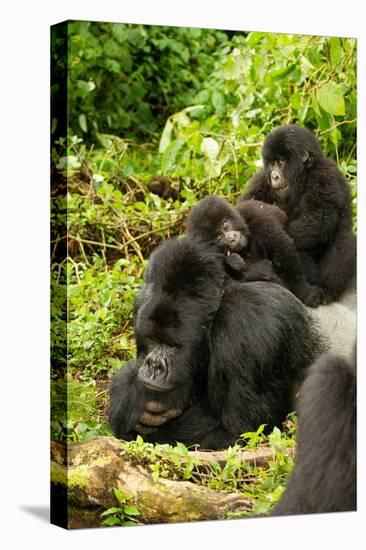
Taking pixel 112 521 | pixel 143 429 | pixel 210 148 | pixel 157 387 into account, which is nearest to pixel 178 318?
pixel 157 387

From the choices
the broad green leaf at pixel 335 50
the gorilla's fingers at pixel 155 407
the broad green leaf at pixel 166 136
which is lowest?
the gorilla's fingers at pixel 155 407

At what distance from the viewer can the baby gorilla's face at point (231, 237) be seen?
5.07 meters

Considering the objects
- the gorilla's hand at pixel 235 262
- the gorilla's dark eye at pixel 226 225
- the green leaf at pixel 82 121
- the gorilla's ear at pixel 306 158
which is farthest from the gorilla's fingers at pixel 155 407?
the green leaf at pixel 82 121

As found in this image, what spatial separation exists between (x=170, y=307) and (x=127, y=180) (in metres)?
1.26

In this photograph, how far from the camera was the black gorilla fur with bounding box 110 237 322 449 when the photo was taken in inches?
187

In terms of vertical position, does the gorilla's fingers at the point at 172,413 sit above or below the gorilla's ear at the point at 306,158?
below

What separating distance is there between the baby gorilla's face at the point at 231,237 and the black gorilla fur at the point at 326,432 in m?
1.13

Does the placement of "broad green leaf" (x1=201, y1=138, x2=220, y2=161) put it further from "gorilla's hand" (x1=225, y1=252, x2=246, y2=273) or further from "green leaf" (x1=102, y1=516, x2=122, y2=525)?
"green leaf" (x1=102, y1=516, x2=122, y2=525)

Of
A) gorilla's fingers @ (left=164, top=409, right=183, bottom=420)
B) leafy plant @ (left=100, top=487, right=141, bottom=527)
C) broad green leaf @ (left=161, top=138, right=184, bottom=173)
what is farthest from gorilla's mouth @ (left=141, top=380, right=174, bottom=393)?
broad green leaf @ (left=161, top=138, right=184, bottom=173)

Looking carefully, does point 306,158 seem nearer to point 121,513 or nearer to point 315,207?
point 315,207

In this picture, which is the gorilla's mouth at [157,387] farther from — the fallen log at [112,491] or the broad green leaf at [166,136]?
the broad green leaf at [166,136]

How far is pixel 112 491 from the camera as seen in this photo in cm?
455

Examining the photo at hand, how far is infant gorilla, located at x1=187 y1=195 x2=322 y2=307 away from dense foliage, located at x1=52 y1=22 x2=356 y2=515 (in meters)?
0.30

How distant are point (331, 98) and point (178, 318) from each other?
1.46 metres
